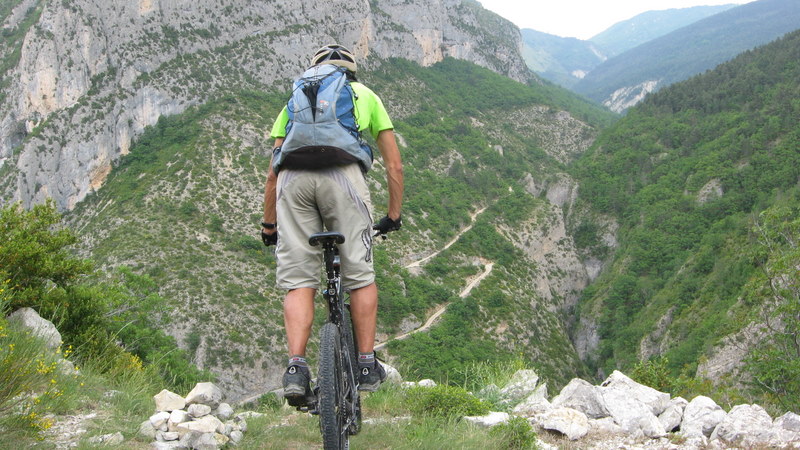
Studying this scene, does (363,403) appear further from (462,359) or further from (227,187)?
(227,187)

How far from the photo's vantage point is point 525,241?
66125mm

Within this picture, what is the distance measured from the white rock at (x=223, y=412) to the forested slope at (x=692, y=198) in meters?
28.4

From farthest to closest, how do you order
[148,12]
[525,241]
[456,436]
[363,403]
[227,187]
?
1. [525,241]
2. [148,12]
3. [227,187]
4. [363,403]
5. [456,436]

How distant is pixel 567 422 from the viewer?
455cm

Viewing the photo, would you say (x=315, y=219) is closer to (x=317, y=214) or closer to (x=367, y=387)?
(x=317, y=214)

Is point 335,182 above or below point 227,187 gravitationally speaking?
above

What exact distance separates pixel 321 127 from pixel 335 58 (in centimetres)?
74

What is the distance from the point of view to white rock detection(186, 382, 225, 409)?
13.9 feet

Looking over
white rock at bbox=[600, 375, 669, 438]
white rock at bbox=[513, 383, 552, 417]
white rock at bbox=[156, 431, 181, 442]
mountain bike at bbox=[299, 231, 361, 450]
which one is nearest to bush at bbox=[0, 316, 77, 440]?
white rock at bbox=[156, 431, 181, 442]

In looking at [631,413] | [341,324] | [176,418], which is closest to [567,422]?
[631,413]

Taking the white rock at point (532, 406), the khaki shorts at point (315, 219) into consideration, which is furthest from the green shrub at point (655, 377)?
the khaki shorts at point (315, 219)

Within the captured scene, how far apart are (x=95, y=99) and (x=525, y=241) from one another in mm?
51037

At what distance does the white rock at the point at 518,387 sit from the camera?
5332 mm

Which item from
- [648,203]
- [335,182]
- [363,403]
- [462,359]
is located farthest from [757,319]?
[648,203]
